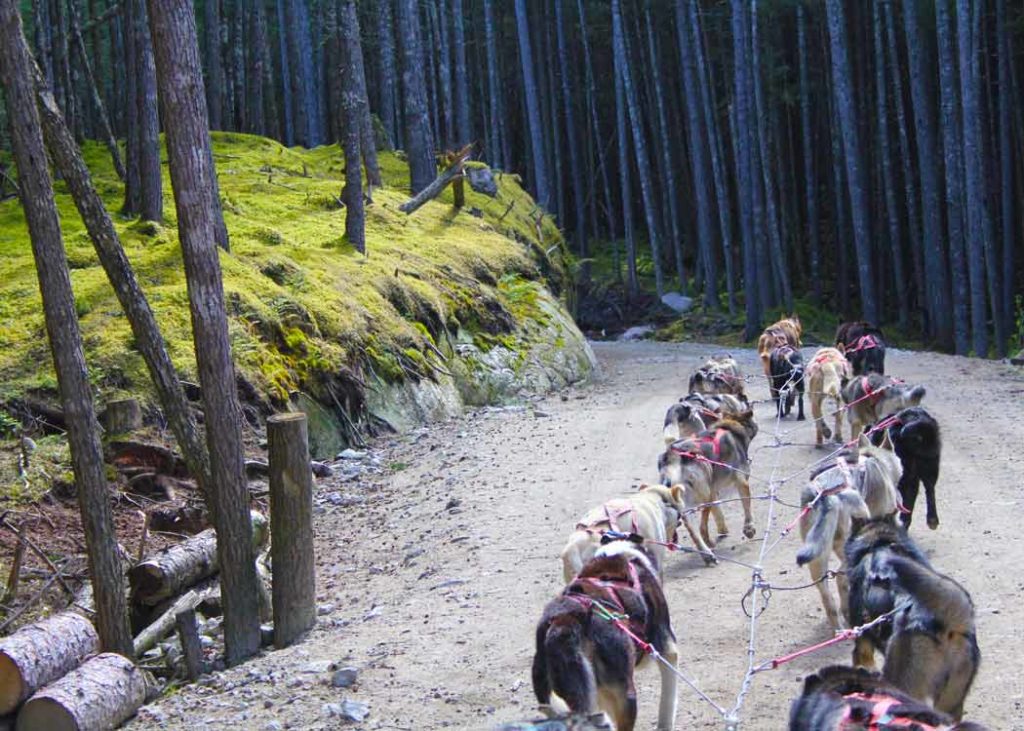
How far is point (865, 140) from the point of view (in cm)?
2841

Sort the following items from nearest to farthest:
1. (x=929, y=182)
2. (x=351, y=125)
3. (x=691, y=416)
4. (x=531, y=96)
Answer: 1. (x=691, y=416)
2. (x=351, y=125)
3. (x=929, y=182)
4. (x=531, y=96)

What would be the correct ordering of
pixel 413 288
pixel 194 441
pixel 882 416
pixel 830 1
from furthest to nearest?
pixel 830 1 → pixel 413 288 → pixel 882 416 → pixel 194 441

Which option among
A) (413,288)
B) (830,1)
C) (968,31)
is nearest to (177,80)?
(413,288)

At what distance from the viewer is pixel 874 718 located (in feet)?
12.0

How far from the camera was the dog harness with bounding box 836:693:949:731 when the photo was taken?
3.53 m

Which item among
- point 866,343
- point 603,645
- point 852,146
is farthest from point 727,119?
point 603,645

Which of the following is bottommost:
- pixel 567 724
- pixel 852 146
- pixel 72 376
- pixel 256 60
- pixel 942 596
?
pixel 942 596

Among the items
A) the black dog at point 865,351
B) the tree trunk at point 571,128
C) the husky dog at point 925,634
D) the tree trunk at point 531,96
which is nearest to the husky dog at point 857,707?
the husky dog at point 925,634

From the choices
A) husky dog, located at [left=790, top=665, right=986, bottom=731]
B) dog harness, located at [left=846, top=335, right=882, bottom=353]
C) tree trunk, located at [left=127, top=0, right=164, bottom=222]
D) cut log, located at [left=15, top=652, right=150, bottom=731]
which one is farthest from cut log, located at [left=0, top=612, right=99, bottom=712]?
dog harness, located at [left=846, top=335, right=882, bottom=353]

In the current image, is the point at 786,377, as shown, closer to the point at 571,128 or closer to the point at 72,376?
the point at 72,376

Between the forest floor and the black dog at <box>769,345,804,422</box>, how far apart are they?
0.27 metres

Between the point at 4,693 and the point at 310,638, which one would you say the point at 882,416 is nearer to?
the point at 310,638

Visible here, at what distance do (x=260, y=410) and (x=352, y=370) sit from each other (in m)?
1.87

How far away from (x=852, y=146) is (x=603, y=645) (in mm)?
21305
